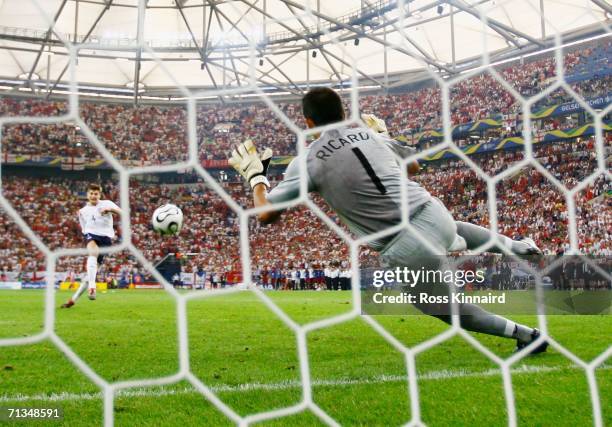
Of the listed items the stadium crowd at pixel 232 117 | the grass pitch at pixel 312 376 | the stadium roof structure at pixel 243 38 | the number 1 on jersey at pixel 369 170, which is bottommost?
the grass pitch at pixel 312 376

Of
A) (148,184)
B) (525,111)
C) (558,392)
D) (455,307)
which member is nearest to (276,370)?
(455,307)

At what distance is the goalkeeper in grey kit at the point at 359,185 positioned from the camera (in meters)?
2.29

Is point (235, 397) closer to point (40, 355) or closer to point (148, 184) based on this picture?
point (40, 355)

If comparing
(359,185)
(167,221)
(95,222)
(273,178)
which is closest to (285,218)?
(273,178)

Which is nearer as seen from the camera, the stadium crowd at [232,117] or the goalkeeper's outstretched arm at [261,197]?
the goalkeeper's outstretched arm at [261,197]

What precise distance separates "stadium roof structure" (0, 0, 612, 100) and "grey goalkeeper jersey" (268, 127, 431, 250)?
11.7m

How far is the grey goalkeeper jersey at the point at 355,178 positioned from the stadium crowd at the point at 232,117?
1123 cm

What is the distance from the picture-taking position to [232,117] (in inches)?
800

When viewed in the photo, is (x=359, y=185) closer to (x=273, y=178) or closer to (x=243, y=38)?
(x=243, y=38)

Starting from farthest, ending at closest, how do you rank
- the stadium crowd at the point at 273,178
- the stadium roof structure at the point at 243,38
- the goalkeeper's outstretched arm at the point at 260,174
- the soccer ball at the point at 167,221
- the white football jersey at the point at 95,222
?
1. the stadium roof structure at the point at 243,38
2. the stadium crowd at the point at 273,178
3. the white football jersey at the point at 95,222
4. the soccer ball at the point at 167,221
5. the goalkeeper's outstretched arm at the point at 260,174

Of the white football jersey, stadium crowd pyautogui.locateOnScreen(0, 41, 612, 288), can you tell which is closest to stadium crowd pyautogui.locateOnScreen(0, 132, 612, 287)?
stadium crowd pyautogui.locateOnScreen(0, 41, 612, 288)

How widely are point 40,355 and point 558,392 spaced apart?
279 cm

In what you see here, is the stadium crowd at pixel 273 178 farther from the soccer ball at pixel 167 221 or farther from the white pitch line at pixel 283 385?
the white pitch line at pixel 283 385

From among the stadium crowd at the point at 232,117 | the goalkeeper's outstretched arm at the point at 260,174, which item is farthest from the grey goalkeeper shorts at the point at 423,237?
the stadium crowd at the point at 232,117
